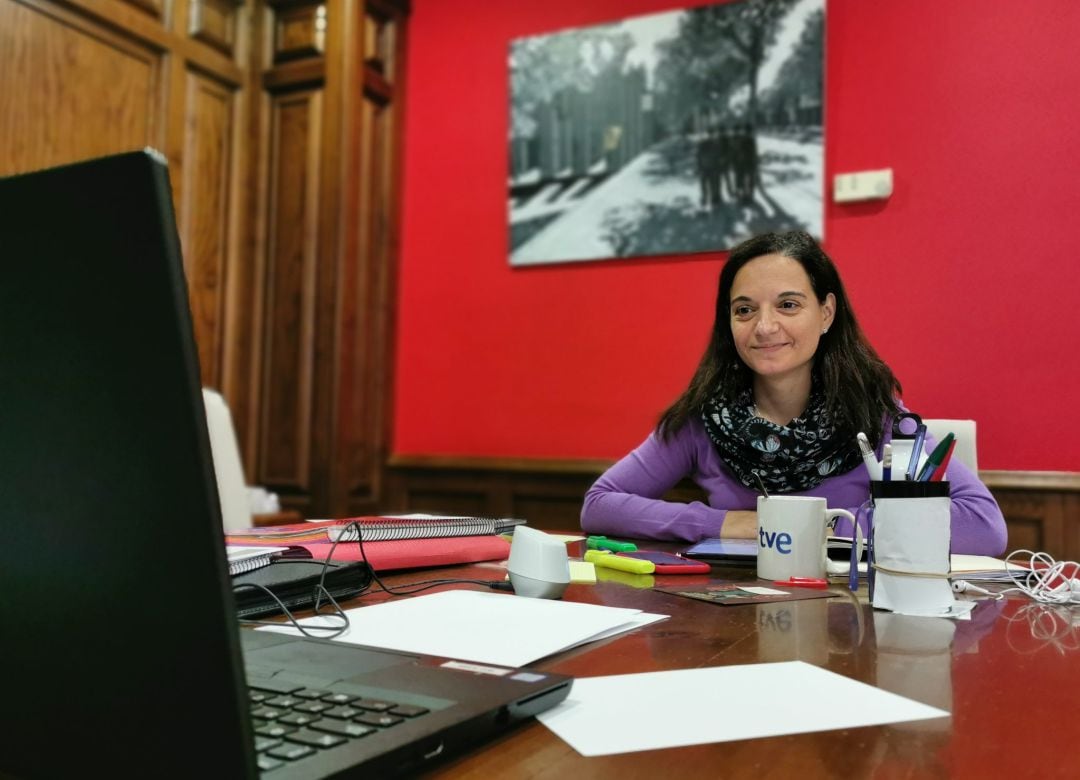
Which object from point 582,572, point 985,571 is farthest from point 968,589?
point 582,572

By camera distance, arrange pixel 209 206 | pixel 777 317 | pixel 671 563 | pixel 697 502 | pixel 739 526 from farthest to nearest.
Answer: pixel 209 206
pixel 777 317
pixel 697 502
pixel 739 526
pixel 671 563

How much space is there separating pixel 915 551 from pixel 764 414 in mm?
1039

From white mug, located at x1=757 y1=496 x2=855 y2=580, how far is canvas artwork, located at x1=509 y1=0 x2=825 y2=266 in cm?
186

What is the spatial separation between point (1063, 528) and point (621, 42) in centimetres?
205

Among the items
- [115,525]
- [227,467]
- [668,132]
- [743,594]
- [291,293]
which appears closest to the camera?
[115,525]

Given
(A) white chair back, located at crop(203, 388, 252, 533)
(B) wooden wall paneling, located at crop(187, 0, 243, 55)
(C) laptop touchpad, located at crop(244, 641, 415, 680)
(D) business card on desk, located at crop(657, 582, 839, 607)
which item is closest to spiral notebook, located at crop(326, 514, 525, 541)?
(D) business card on desk, located at crop(657, 582, 839, 607)

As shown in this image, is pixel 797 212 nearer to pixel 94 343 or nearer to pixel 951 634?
pixel 951 634

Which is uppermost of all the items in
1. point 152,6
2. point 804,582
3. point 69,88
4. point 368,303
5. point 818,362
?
point 152,6

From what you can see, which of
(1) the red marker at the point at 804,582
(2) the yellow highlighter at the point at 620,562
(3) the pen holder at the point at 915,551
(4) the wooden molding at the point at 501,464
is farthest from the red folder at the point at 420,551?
(4) the wooden molding at the point at 501,464

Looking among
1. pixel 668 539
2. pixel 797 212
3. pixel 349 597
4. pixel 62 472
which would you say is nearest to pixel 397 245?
pixel 797 212

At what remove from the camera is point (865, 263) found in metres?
2.75

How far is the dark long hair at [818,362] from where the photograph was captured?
1772 mm

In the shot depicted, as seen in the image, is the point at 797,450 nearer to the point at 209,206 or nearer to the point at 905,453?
the point at 905,453

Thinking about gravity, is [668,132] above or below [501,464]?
above
